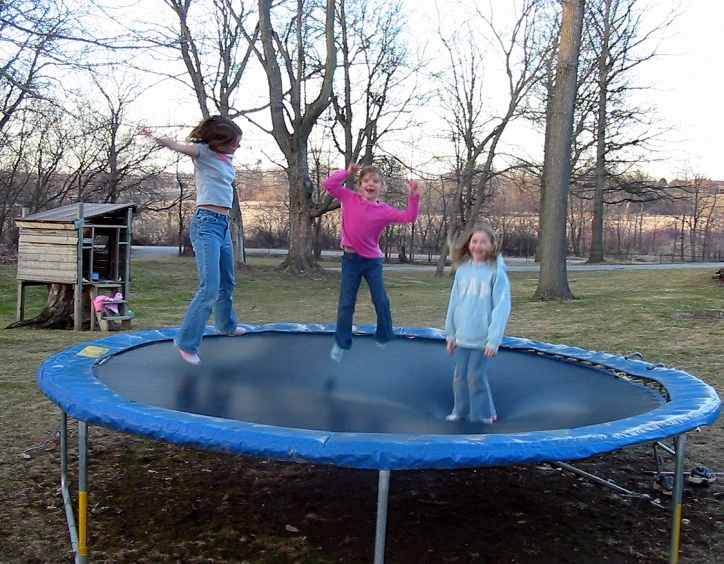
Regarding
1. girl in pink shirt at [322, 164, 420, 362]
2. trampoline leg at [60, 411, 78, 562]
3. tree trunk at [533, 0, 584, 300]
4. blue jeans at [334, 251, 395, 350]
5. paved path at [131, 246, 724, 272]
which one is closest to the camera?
trampoline leg at [60, 411, 78, 562]

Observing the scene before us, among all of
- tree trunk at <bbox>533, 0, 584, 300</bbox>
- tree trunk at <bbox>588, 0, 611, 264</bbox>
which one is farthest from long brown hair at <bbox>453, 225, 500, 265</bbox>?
tree trunk at <bbox>588, 0, 611, 264</bbox>

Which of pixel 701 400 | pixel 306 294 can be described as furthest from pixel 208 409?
pixel 306 294

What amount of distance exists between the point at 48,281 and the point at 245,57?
875 cm

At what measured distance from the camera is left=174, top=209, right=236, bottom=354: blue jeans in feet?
8.14

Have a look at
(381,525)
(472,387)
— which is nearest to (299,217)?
(472,387)

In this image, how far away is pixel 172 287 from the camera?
10.7 m

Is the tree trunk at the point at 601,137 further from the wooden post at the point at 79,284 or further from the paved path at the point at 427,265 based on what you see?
the wooden post at the point at 79,284

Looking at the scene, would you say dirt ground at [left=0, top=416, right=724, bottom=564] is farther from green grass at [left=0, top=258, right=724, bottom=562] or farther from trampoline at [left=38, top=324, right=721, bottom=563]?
trampoline at [left=38, top=324, right=721, bottom=563]

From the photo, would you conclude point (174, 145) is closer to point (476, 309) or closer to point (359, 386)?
point (476, 309)

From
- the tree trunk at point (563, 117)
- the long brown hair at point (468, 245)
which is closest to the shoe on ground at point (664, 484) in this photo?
the long brown hair at point (468, 245)

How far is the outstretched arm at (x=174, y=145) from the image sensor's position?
2.29 meters

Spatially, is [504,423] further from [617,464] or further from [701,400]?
[617,464]

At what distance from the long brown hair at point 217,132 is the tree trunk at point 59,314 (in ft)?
14.6

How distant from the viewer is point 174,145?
229 cm
